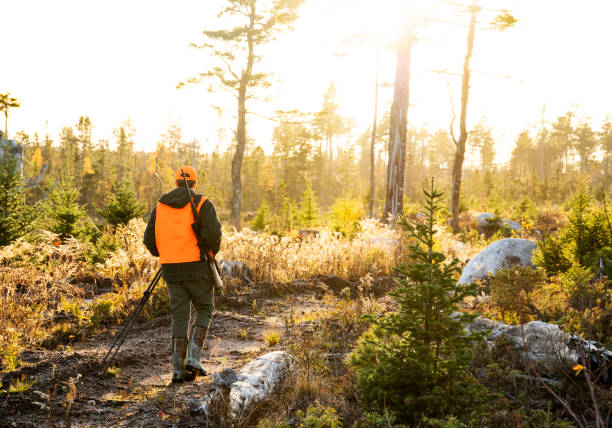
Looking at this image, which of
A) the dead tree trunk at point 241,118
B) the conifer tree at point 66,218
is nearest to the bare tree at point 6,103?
the conifer tree at point 66,218

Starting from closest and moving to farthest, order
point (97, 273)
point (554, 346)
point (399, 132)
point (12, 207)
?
point (554, 346) → point (12, 207) → point (97, 273) → point (399, 132)

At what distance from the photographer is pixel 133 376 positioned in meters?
4.34

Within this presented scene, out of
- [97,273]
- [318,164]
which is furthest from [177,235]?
[318,164]

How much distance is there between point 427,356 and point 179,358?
277 cm

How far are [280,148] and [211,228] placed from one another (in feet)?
123

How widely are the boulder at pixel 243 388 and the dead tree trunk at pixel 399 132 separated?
29.7ft

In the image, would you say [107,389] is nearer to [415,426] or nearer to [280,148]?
[415,426]

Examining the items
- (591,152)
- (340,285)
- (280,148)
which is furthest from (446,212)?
(591,152)

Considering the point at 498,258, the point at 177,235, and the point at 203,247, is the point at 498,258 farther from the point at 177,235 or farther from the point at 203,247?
the point at 177,235

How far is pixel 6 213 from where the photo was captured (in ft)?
24.9

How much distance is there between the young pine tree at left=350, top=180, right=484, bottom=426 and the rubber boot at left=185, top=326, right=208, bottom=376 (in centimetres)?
214

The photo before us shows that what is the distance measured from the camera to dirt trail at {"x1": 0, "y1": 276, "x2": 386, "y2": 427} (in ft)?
10.3

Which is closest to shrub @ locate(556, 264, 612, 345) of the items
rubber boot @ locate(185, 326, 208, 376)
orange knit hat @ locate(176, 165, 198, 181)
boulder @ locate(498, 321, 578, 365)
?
boulder @ locate(498, 321, 578, 365)

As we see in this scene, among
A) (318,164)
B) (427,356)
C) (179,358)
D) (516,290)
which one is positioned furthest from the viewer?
(318,164)
